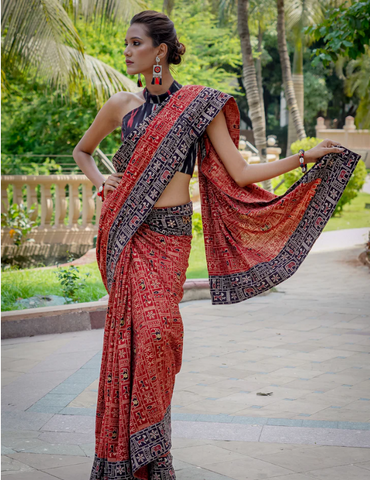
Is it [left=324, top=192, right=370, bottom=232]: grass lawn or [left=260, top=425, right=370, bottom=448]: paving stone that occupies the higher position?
[left=260, top=425, right=370, bottom=448]: paving stone

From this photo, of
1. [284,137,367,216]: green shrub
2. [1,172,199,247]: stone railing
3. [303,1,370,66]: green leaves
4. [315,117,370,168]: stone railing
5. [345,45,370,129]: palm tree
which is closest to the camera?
[303,1,370,66]: green leaves

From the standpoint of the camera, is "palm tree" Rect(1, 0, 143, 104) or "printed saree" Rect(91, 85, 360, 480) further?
"palm tree" Rect(1, 0, 143, 104)

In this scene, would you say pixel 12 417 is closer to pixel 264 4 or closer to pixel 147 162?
pixel 147 162

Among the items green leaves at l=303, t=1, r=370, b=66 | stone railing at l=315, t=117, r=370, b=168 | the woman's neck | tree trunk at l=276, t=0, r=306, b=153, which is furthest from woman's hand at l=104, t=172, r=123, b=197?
stone railing at l=315, t=117, r=370, b=168

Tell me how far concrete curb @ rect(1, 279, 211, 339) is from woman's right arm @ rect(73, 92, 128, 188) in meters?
3.46

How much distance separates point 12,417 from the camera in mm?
4547

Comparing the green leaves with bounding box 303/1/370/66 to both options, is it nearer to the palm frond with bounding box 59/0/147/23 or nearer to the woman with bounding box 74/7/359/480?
the palm frond with bounding box 59/0/147/23

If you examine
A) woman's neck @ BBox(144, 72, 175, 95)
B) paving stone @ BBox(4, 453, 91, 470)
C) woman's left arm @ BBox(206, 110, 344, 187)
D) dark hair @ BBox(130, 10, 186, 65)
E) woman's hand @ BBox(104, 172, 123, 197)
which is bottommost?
paving stone @ BBox(4, 453, 91, 470)

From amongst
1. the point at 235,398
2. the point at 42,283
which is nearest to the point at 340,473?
the point at 235,398

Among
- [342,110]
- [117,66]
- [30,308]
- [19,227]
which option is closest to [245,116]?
[342,110]

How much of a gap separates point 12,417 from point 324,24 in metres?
6.17

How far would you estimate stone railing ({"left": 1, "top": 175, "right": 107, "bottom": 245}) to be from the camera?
1166 cm

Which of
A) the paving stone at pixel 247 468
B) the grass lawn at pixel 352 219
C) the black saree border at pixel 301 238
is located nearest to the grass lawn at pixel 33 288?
the paving stone at pixel 247 468

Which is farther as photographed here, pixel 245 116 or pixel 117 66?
pixel 245 116
